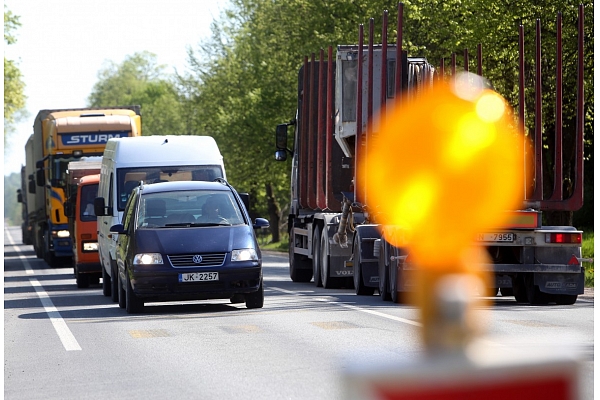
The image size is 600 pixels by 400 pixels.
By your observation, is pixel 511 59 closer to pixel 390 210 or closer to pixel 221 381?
pixel 221 381

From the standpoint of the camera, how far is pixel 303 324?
601 inches

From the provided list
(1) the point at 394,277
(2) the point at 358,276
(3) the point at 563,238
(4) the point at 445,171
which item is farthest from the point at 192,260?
(4) the point at 445,171

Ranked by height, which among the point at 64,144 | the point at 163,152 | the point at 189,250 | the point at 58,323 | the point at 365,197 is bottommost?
the point at 58,323

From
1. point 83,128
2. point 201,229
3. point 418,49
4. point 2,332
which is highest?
point 418,49

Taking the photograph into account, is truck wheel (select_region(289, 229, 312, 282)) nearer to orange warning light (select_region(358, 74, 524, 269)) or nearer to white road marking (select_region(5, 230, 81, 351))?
white road marking (select_region(5, 230, 81, 351))

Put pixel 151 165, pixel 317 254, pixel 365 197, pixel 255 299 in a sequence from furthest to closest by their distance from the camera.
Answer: pixel 317 254, pixel 151 165, pixel 365 197, pixel 255 299

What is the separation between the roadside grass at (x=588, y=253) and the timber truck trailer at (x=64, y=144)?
11.9 m

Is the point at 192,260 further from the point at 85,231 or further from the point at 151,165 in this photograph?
the point at 85,231

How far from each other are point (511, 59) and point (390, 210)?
3236 centimetres

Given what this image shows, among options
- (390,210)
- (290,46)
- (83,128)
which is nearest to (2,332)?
(390,210)

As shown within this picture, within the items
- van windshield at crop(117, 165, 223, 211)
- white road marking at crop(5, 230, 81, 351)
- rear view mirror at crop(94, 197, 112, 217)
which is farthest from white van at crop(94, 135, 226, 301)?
white road marking at crop(5, 230, 81, 351)

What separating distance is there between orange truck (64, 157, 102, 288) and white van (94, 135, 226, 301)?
123 inches

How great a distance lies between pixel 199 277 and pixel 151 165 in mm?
5513

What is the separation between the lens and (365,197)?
1984 cm
